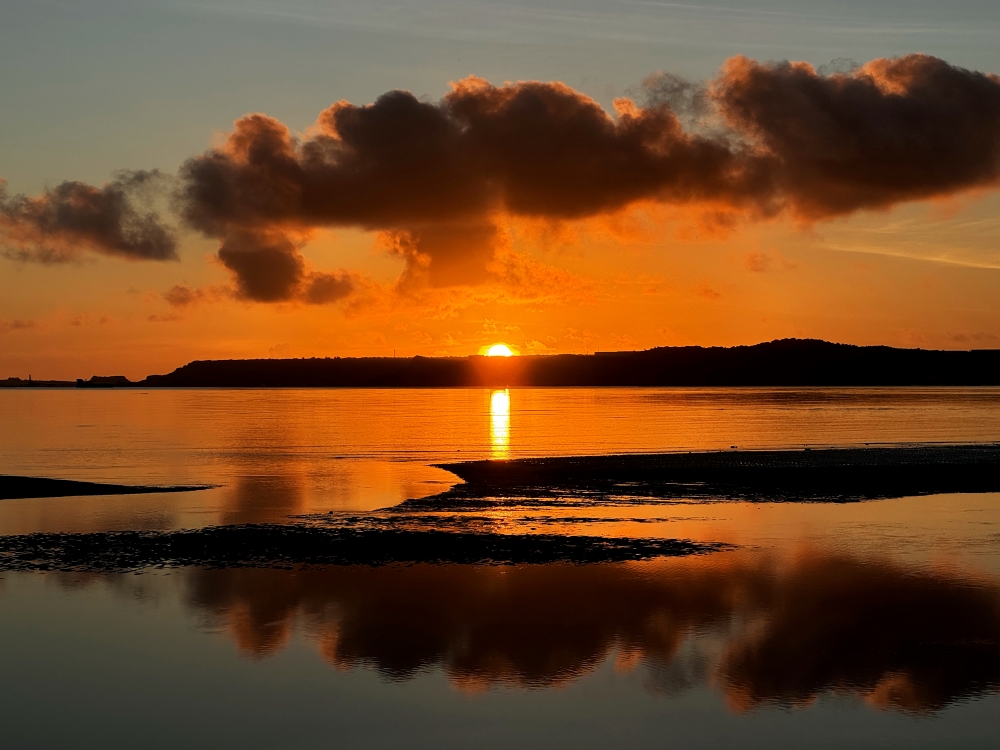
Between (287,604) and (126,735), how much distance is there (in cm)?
697

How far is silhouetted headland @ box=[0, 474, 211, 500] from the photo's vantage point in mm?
41781

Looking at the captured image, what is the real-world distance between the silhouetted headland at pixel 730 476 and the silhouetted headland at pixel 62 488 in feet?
44.7

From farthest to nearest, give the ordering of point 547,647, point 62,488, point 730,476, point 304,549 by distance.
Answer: point 730,476 → point 62,488 → point 304,549 → point 547,647

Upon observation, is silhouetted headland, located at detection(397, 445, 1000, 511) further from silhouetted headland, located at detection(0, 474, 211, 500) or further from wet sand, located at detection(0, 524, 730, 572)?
silhouetted headland, located at detection(0, 474, 211, 500)

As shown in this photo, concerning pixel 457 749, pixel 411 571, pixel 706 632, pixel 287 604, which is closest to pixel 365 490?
pixel 411 571

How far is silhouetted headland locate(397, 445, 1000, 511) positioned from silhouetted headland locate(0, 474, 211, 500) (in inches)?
537

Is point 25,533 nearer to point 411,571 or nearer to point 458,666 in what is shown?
point 411,571

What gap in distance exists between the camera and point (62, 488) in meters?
43.6

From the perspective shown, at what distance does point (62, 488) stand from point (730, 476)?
30769mm

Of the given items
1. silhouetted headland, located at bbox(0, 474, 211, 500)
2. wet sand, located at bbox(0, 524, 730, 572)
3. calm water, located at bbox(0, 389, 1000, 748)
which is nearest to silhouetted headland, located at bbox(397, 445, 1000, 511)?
calm water, located at bbox(0, 389, 1000, 748)

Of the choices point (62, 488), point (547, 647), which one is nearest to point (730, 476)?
point (62, 488)

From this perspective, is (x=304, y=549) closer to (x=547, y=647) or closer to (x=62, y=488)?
(x=547, y=647)

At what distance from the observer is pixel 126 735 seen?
1391 cm

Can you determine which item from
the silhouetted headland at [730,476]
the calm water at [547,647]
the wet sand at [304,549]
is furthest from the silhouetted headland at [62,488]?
the silhouetted headland at [730,476]
